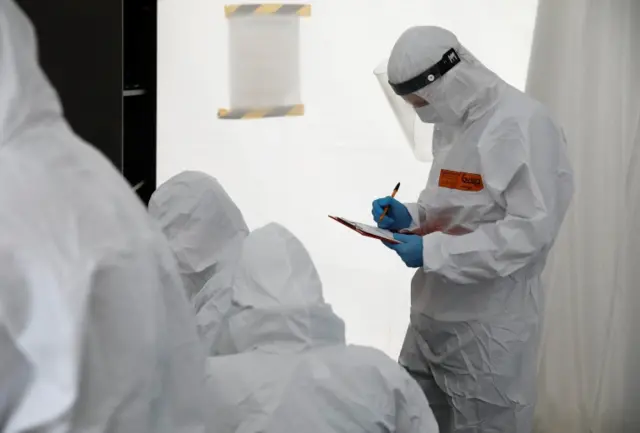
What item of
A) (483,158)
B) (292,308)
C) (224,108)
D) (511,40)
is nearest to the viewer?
(292,308)

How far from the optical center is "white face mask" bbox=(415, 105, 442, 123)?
1.84m

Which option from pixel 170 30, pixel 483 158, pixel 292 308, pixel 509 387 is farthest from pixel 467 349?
pixel 170 30

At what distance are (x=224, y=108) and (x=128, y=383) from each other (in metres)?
2.15

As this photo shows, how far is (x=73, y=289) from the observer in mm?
536

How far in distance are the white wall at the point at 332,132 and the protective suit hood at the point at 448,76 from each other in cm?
74

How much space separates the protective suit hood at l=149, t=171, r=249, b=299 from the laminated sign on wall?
2.61 feet

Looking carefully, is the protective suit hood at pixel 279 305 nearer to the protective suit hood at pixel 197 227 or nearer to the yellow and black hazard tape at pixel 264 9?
the protective suit hood at pixel 197 227

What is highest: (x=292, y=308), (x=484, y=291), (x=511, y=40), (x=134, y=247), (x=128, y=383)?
(x=511, y=40)

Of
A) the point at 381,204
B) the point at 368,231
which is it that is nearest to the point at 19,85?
the point at 368,231

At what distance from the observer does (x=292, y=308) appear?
1177 millimetres

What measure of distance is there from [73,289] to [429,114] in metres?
1.44

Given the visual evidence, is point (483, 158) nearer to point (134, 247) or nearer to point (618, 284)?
point (618, 284)

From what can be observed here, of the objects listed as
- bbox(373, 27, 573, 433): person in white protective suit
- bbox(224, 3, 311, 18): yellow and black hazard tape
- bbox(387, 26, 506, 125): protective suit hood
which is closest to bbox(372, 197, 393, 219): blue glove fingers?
bbox(373, 27, 573, 433): person in white protective suit

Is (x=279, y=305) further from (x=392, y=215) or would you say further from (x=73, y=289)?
(x=392, y=215)
